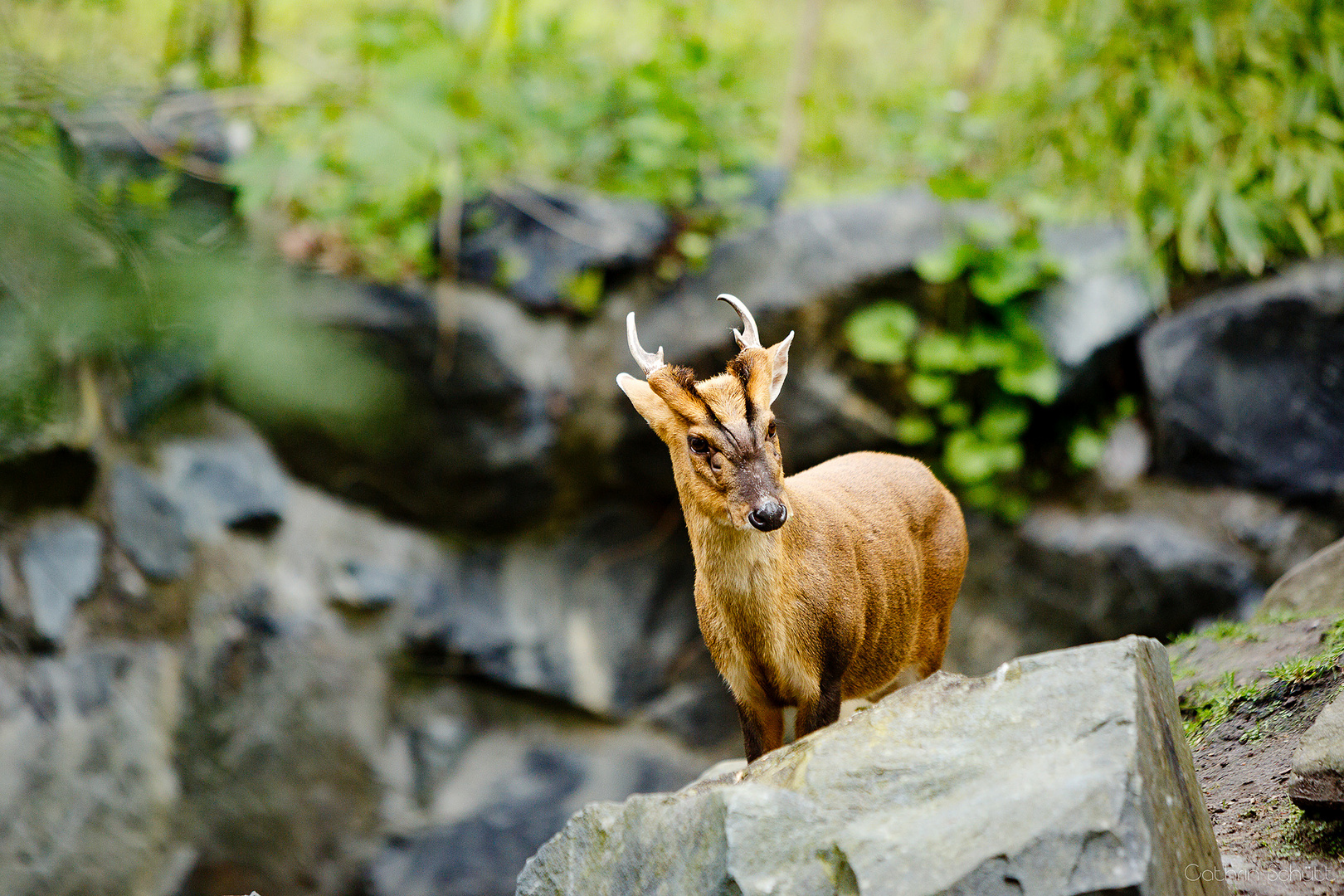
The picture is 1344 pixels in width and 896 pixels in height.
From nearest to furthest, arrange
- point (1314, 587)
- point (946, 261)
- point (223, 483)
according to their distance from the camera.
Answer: point (1314, 587), point (223, 483), point (946, 261)

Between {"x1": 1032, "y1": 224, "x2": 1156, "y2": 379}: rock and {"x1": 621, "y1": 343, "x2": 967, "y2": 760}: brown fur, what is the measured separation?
409 centimetres

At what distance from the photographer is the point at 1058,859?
2277 mm

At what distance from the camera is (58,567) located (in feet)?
20.6

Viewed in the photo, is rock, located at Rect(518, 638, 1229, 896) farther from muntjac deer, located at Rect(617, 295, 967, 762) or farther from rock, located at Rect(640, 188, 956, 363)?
rock, located at Rect(640, 188, 956, 363)

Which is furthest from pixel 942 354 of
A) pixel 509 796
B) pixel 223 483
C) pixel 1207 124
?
pixel 223 483

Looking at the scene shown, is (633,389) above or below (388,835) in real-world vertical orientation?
above

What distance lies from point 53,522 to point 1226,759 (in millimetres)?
6342

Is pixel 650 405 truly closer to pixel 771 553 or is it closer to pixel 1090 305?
pixel 771 553

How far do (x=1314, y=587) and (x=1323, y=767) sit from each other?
213 cm

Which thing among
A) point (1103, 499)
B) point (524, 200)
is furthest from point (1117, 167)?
point (524, 200)

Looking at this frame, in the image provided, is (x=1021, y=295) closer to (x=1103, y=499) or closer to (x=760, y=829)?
(x=1103, y=499)

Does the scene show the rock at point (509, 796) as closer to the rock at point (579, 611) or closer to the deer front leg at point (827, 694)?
the rock at point (579, 611)

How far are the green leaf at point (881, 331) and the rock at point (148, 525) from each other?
470 centimetres

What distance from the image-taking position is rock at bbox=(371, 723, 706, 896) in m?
7.17
